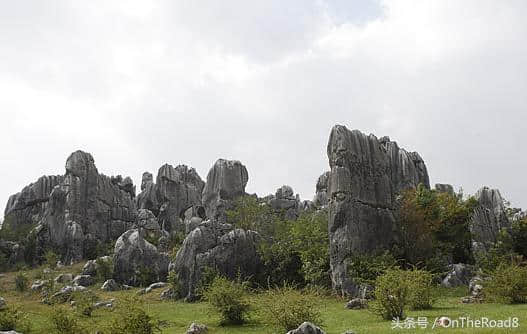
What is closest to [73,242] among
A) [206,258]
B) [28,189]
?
[28,189]

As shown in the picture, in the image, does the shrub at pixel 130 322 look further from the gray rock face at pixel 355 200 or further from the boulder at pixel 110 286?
the boulder at pixel 110 286

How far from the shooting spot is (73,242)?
201ft

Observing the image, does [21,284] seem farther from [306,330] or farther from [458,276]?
[306,330]

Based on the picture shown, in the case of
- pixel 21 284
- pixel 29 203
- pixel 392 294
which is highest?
pixel 29 203

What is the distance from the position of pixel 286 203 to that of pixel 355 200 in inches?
1559

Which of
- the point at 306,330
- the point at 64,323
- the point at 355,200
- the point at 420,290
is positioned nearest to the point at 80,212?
the point at 355,200

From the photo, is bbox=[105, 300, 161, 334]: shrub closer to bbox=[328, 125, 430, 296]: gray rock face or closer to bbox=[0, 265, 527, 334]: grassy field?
bbox=[0, 265, 527, 334]: grassy field

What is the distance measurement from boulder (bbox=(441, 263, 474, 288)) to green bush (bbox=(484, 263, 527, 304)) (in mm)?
10102

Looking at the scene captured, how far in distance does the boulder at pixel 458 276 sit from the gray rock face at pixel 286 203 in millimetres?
32146

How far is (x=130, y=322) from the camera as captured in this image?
15.5 meters

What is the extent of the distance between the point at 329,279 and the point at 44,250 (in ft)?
131

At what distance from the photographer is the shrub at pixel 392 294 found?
1956cm

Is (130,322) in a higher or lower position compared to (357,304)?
higher


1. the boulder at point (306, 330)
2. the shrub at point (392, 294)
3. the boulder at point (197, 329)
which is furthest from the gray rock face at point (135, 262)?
the boulder at point (306, 330)
